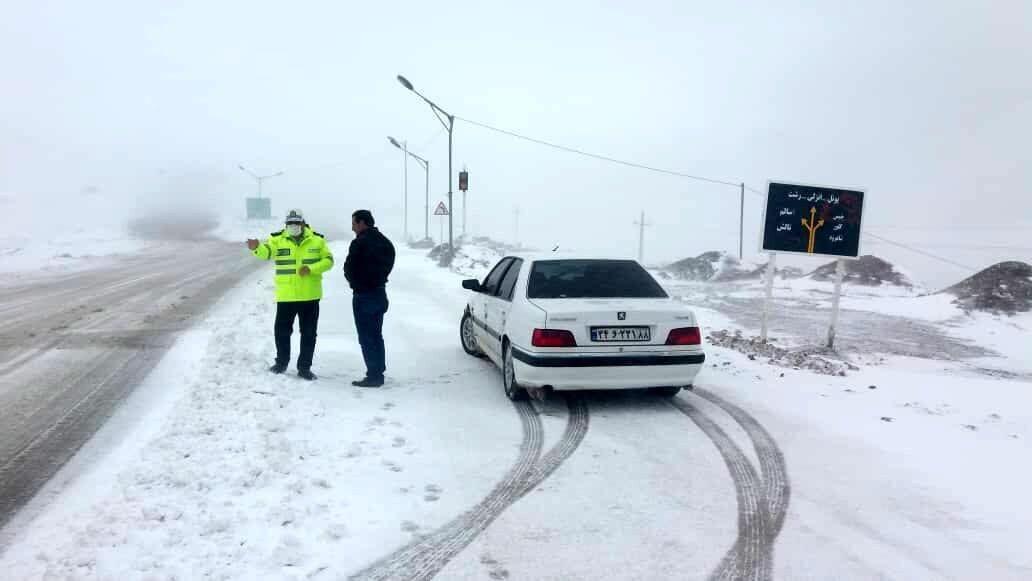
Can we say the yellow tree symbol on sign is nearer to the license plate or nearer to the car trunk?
the car trunk

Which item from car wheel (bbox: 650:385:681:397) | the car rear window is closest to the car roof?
the car rear window

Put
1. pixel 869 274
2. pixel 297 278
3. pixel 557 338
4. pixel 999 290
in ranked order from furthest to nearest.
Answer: pixel 869 274
pixel 999 290
pixel 297 278
pixel 557 338

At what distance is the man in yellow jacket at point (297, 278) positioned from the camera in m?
6.59

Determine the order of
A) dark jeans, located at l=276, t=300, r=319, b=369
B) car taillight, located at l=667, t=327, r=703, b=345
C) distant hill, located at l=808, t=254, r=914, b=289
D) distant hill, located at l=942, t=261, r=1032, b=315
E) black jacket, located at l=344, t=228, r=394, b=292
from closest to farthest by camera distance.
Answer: car taillight, located at l=667, t=327, r=703, b=345 → black jacket, located at l=344, t=228, r=394, b=292 → dark jeans, located at l=276, t=300, r=319, b=369 → distant hill, located at l=942, t=261, r=1032, b=315 → distant hill, located at l=808, t=254, r=914, b=289

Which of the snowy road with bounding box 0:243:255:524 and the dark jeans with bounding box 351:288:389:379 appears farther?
the dark jeans with bounding box 351:288:389:379

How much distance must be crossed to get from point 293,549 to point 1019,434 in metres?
5.89

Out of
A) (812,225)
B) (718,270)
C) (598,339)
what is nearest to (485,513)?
(598,339)

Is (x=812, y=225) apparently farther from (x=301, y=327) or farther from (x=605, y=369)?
(x=301, y=327)

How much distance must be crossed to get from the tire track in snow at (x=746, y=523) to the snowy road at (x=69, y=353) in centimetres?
404

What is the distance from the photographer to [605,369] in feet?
18.7

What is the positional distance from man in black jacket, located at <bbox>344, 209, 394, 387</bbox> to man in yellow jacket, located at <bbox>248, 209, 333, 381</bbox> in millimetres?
372

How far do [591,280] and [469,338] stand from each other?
270 centimetres

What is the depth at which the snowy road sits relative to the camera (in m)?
4.75

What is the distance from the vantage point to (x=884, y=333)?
508 inches
